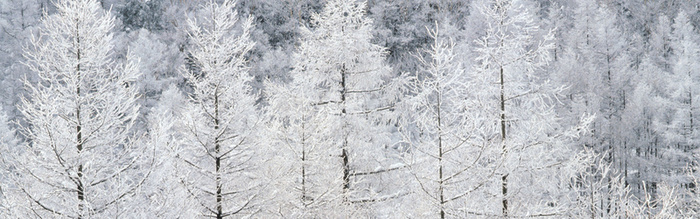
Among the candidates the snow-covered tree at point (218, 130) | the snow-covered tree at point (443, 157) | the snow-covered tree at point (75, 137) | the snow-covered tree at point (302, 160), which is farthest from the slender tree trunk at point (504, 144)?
the snow-covered tree at point (75, 137)

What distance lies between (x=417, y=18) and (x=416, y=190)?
1767 inches

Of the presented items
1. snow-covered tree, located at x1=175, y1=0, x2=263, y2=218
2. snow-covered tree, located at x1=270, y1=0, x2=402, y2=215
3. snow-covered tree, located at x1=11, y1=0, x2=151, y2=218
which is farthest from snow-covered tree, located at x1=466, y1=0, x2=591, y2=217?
snow-covered tree, located at x1=11, y1=0, x2=151, y2=218

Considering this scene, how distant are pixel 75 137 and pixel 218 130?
2.52m

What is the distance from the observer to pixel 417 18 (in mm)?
51656

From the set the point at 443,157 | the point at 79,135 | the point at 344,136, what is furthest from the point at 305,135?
the point at 79,135

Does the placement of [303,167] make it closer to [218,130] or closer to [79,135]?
[218,130]

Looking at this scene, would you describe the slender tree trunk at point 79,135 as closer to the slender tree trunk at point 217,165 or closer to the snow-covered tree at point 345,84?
the slender tree trunk at point 217,165

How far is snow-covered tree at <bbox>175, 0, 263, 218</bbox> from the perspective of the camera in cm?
945

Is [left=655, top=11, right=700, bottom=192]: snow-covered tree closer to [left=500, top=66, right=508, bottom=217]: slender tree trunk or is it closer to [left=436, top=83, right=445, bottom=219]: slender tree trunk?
[left=500, top=66, right=508, bottom=217]: slender tree trunk

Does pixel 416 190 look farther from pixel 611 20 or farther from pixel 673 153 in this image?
pixel 611 20

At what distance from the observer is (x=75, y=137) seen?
7.44m

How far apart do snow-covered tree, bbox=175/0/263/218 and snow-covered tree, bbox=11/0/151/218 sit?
1.62 meters

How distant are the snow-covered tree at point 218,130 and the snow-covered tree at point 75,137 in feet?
5.33

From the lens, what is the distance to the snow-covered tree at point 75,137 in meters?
7.27
